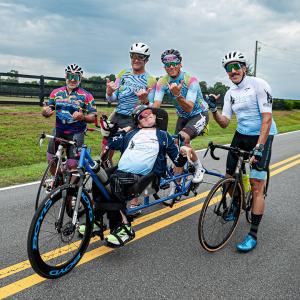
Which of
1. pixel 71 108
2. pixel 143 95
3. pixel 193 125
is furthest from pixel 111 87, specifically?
pixel 193 125

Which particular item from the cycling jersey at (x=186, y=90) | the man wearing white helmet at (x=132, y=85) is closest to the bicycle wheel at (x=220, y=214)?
the man wearing white helmet at (x=132, y=85)

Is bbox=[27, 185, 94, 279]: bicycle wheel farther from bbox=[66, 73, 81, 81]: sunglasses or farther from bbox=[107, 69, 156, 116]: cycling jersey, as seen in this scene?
bbox=[107, 69, 156, 116]: cycling jersey

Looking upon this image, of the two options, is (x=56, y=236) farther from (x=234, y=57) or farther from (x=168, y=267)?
(x=234, y=57)

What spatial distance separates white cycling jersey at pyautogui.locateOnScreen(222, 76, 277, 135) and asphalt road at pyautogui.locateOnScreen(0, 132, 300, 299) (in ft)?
4.89

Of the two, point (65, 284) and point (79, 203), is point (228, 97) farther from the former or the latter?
point (65, 284)

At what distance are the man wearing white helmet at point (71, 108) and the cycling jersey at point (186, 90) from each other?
1.09 m

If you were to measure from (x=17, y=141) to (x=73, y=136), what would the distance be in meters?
7.72

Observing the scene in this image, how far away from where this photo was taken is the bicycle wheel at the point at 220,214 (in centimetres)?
425

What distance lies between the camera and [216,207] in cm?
450

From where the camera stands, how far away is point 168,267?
154 inches

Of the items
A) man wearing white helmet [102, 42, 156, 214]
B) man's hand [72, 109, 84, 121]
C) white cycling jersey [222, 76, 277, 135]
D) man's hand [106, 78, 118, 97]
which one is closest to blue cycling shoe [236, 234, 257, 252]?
white cycling jersey [222, 76, 277, 135]

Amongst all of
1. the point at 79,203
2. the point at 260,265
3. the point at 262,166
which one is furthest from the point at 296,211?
the point at 79,203

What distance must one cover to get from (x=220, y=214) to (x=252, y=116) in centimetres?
133

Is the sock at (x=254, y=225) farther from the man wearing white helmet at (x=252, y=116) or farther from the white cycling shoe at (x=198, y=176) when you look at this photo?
the white cycling shoe at (x=198, y=176)
